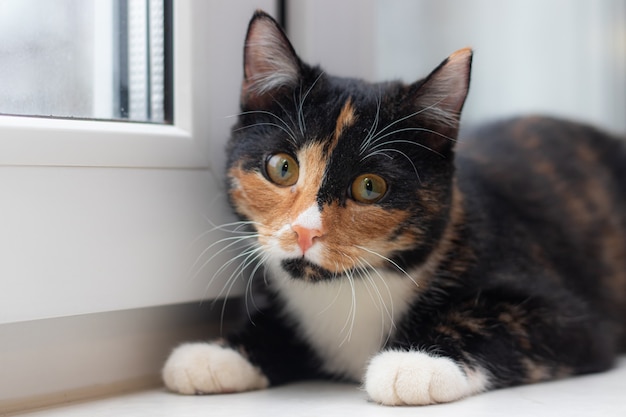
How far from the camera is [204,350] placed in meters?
1.18

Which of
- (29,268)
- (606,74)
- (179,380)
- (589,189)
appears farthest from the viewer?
(606,74)

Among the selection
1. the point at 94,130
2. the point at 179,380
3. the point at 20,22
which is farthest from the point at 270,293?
the point at 20,22

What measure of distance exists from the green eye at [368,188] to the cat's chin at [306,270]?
12cm

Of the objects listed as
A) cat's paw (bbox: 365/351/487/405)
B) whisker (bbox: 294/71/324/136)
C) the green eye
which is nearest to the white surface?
cat's paw (bbox: 365/351/487/405)

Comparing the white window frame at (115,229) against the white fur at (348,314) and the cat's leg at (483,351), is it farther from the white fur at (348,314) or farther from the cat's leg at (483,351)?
the cat's leg at (483,351)

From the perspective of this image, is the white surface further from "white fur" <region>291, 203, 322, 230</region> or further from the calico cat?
"white fur" <region>291, 203, 322, 230</region>

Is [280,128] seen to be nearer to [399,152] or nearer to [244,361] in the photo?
[399,152]

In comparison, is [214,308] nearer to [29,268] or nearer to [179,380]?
[179,380]

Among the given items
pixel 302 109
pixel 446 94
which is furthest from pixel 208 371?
pixel 446 94

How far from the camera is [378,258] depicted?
1126 millimetres

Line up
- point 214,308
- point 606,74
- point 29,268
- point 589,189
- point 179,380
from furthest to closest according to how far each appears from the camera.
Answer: point 606,74
point 589,189
point 214,308
point 179,380
point 29,268

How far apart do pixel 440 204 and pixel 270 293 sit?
36 centimetres

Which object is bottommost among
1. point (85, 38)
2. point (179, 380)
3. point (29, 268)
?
point (179, 380)

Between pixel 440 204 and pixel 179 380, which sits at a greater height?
pixel 440 204
